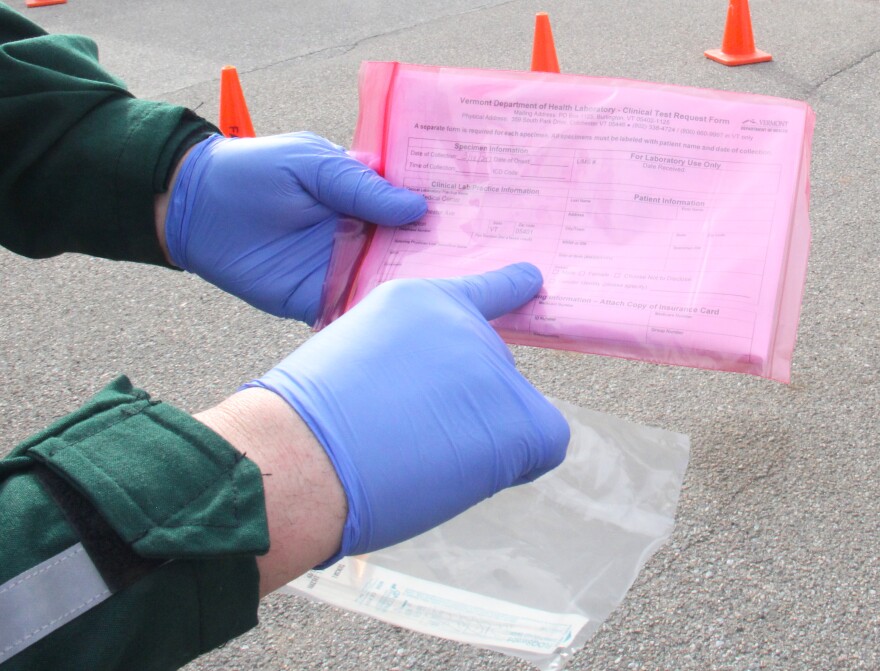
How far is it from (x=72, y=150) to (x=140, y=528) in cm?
84

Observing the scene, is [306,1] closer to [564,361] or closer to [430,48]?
[430,48]

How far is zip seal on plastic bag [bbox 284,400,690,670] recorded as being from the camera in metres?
1.23

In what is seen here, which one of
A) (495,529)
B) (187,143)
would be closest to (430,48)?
(187,143)

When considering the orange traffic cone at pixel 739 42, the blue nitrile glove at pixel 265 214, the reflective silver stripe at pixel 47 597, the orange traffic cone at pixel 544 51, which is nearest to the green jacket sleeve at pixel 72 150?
the blue nitrile glove at pixel 265 214

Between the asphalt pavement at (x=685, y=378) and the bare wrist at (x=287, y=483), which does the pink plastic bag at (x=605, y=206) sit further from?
the asphalt pavement at (x=685, y=378)

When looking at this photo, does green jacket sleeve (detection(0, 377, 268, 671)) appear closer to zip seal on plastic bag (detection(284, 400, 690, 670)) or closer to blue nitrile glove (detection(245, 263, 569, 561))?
blue nitrile glove (detection(245, 263, 569, 561))

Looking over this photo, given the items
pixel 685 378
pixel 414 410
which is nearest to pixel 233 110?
pixel 685 378

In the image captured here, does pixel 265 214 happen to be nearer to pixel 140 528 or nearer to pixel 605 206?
pixel 605 206

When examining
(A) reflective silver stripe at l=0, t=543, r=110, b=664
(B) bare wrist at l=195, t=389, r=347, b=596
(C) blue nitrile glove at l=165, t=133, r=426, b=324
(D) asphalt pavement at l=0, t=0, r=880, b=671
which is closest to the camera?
(A) reflective silver stripe at l=0, t=543, r=110, b=664

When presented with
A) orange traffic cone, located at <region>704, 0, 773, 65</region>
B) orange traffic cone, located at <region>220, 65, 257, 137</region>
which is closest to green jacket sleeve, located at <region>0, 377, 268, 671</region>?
orange traffic cone, located at <region>220, 65, 257, 137</region>

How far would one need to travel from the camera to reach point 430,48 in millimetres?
4664

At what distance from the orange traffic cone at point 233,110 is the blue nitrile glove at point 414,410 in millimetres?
2772

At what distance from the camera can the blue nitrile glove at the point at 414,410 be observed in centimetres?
89

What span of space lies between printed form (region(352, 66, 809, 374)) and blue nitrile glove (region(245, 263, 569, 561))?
0.17 m
